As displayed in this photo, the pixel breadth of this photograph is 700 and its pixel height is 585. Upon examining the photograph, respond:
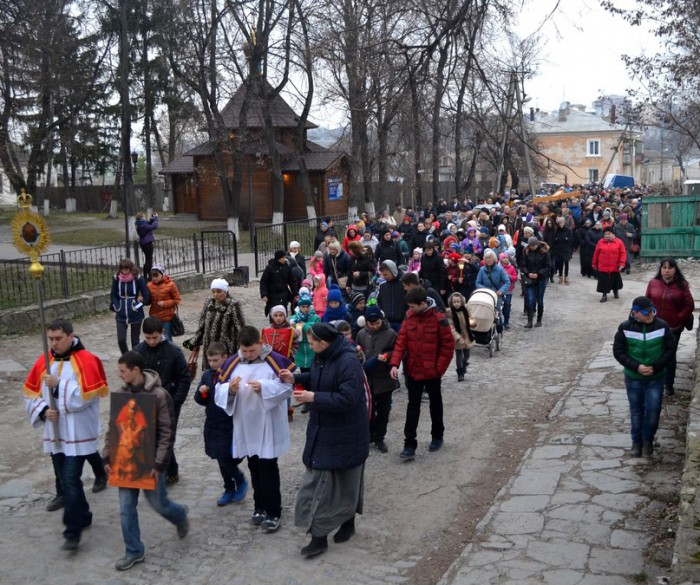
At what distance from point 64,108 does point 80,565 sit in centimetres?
2666

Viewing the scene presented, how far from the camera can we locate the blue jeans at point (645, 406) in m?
7.65

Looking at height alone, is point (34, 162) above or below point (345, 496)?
above

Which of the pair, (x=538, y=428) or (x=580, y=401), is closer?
(x=538, y=428)

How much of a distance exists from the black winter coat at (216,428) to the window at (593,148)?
264ft

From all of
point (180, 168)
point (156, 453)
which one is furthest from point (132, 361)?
point (180, 168)

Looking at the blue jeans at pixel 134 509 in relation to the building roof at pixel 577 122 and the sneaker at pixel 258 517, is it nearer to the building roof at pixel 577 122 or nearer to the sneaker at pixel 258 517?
the sneaker at pixel 258 517

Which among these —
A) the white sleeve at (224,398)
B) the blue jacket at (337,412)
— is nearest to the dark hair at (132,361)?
the white sleeve at (224,398)

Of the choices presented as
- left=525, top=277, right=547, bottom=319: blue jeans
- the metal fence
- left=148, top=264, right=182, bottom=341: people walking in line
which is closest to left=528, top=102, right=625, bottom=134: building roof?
the metal fence

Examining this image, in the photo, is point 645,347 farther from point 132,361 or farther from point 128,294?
point 128,294

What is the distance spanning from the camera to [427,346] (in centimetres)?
796

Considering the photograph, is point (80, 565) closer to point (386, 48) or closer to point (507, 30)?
point (386, 48)

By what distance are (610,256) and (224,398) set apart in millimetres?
13820

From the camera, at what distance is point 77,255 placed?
55.1 feet

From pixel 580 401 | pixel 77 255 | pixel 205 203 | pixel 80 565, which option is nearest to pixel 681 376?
pixel 580 401
